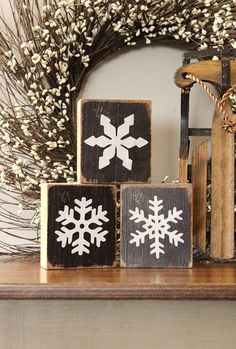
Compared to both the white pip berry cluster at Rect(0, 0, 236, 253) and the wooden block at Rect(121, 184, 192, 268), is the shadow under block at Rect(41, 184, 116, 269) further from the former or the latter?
the white pip berry cluster at Rect(0, 0, 236, 253)

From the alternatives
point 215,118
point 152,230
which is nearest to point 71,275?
point 152,230

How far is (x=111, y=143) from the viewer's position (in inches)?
41.9

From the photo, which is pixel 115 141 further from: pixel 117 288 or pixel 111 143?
pixel 117 288

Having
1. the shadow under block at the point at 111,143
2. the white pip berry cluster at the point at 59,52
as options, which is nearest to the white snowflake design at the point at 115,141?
the shadow under block at the point at 111,143

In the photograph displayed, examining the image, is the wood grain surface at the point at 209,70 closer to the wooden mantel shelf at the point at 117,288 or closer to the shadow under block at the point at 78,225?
the shadow under block at the point at 78,225

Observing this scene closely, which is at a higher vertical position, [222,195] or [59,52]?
[59,52]

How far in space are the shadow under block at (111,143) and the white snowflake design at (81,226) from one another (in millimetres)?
50

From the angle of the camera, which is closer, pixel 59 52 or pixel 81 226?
pixel 81 226

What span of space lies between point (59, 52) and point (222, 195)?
0.43 meters

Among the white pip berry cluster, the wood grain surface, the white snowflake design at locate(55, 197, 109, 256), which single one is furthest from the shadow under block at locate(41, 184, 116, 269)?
the wood grain surface

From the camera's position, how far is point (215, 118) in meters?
1.14

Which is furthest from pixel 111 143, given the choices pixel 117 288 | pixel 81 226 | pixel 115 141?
pixel 117 288

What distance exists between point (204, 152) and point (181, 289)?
31 cm

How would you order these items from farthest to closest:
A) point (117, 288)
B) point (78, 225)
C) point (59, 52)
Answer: point (59, 52) → point (78, 225) → point (117, 288)
